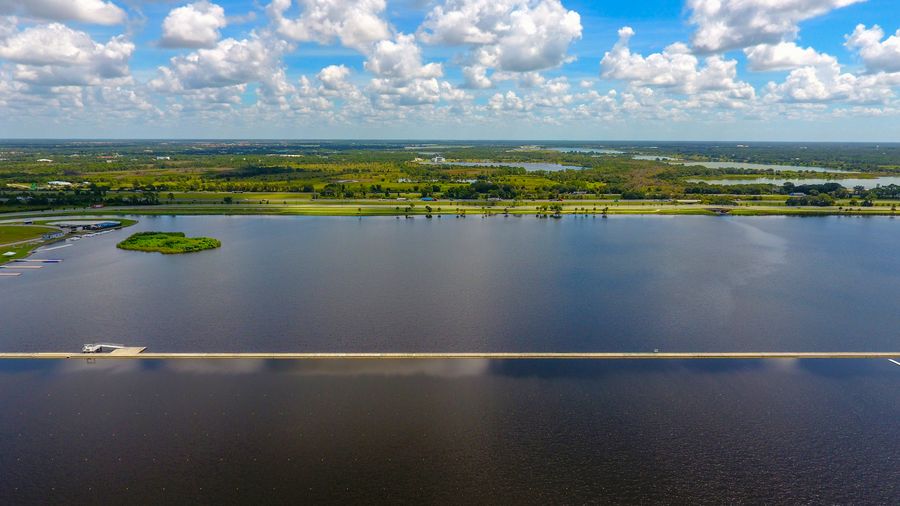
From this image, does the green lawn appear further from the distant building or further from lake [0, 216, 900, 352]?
lake [0, 216, 900, 352]

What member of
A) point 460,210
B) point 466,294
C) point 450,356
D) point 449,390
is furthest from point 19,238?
point 449,390

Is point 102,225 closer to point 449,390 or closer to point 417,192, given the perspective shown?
point 417,192

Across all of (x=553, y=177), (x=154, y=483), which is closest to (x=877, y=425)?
(x=154, y=483)

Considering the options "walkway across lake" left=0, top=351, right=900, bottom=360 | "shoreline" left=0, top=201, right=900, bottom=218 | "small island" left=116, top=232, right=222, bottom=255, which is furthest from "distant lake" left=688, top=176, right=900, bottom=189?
"small island" left=116, top=232, right=222, bottom=255

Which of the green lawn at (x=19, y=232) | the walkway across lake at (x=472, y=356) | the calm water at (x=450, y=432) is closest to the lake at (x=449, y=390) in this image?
the calm water at (x=450, y=432)

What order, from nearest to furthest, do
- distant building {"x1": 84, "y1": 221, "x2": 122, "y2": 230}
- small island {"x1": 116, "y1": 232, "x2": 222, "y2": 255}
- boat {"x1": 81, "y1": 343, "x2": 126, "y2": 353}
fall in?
boat {"x1": 81, "y1": 343, "x2": 126, "y2": 353} → small island {"x1": 116, "y1": 232, "x2": 222, "y2": 255} → distant building {"x1": 84, "y1": 221, "x2": 122, "y2": 230}
